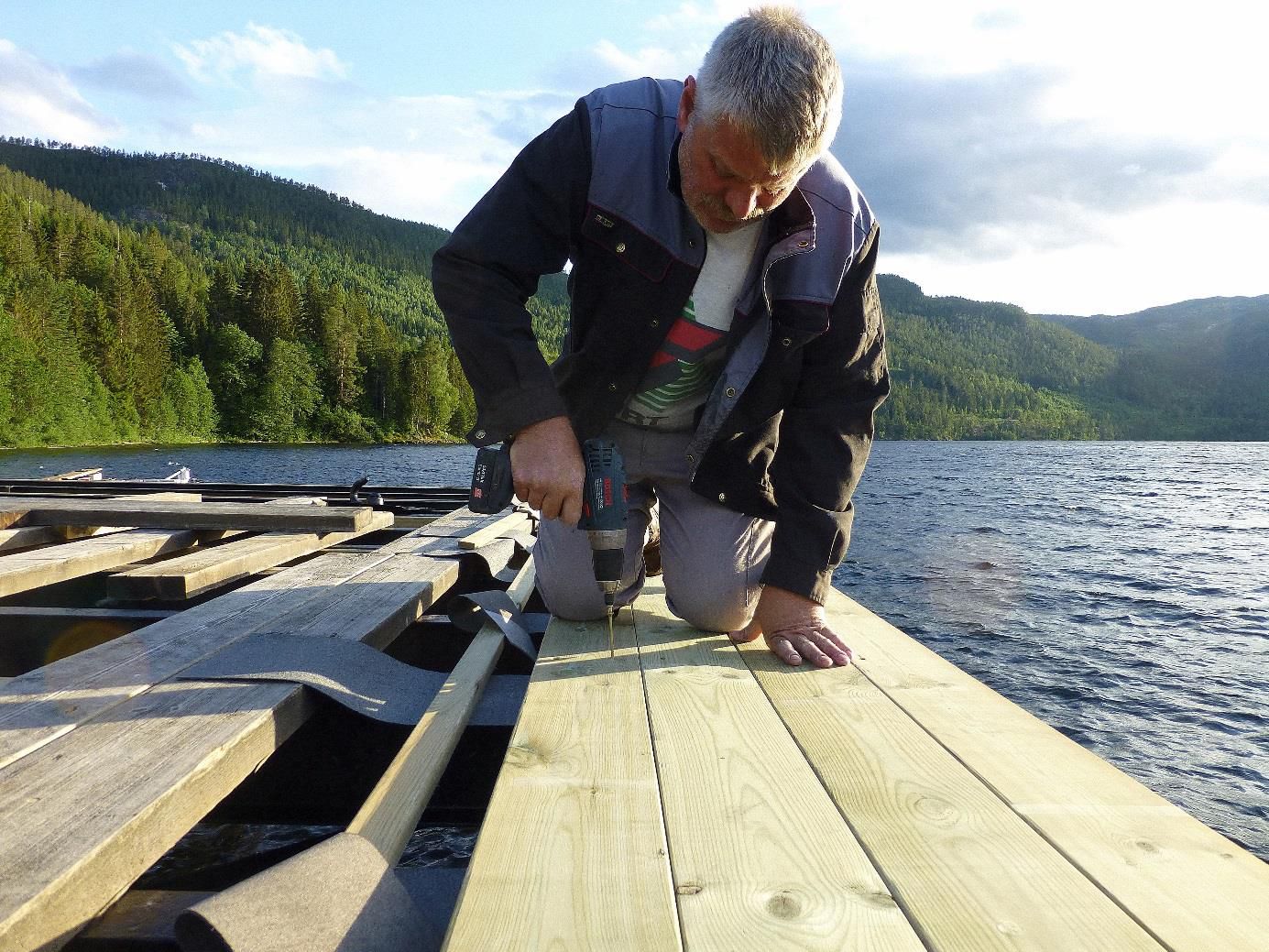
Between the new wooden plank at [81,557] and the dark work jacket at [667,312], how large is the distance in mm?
2751

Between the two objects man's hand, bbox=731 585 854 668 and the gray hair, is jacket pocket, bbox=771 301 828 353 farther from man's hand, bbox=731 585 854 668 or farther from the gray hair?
man's hand, bbox=731 585 854 668

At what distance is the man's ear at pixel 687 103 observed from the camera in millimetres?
2663

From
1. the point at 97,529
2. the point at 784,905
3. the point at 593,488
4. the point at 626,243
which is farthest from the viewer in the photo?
the point at 97,529

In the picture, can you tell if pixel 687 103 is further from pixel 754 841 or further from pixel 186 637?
pixel 186 637

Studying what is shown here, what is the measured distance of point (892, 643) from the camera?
10.5 feet

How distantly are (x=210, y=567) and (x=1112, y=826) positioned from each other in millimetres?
4012

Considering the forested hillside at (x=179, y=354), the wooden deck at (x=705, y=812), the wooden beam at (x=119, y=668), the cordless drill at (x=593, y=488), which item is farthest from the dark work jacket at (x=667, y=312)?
the forested hillside at (x=179, y=354)

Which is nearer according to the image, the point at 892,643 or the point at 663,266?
the point at 663,266

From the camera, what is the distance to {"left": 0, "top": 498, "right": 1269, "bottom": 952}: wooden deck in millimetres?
1328

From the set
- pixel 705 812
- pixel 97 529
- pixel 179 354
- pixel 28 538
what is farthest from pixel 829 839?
pixel 179 354

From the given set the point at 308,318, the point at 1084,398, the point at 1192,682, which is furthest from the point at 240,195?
the point at 1192,682

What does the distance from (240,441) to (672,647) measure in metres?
76.3

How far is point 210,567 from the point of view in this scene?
4.24 m

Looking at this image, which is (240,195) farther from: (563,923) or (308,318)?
(563,923)
